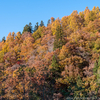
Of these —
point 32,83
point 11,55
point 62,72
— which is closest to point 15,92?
point 32,83

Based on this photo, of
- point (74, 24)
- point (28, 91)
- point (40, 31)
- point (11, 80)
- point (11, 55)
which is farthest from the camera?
point (40, 31)

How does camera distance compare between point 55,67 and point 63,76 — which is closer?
point 63,76

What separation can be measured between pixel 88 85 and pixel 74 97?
→ 476cm

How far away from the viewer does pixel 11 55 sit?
213 ft

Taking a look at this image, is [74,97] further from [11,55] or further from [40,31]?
[40,31]

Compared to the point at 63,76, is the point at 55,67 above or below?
above

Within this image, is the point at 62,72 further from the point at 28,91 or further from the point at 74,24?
the point at 74,24

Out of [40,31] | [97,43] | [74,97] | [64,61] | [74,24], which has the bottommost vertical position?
[74,97]

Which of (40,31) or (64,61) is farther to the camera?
(40,31)

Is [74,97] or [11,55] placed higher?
[11,55]

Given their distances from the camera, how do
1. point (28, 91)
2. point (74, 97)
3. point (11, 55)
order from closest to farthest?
point (74, 97) → point (28, 91) → point (11, 55)

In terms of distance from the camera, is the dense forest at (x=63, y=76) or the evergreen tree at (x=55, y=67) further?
the evergreen tree at (x=55, y=67)

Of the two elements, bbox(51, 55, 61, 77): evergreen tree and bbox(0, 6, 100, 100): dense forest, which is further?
bbox(51, 55, 61, 77): evergreen tree

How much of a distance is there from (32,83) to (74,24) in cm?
3510
